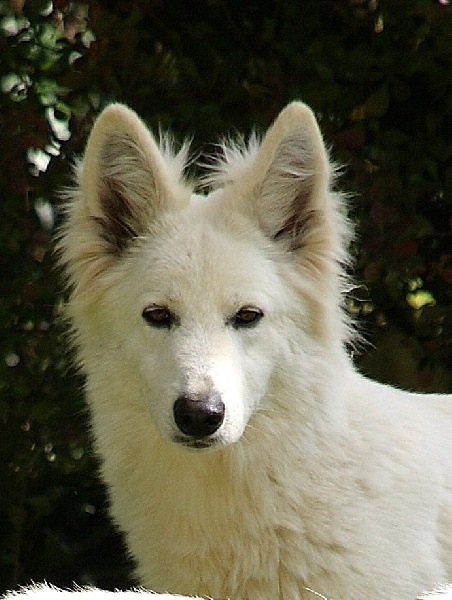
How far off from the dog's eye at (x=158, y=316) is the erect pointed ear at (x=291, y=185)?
0.52 metres

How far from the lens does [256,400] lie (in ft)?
12.8

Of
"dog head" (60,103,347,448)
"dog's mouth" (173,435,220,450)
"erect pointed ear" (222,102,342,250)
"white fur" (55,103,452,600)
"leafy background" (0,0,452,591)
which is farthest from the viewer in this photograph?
"leafy background" (0,0,452,591)

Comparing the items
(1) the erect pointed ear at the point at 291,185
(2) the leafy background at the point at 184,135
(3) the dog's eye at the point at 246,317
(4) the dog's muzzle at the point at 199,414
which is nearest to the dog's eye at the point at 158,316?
(3) the dog's eye at the point at 246,317

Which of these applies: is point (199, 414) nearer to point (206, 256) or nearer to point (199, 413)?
point (199, 413)

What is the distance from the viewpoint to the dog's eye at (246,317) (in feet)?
12.6

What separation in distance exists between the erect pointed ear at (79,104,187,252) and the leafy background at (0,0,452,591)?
1431mm

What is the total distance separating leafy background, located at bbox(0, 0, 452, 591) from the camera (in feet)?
18.8

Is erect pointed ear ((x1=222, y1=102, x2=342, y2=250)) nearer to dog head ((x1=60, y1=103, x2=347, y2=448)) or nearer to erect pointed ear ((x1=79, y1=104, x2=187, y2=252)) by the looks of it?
dog head ((x1=60, y1=103, x2=347, y2=448))

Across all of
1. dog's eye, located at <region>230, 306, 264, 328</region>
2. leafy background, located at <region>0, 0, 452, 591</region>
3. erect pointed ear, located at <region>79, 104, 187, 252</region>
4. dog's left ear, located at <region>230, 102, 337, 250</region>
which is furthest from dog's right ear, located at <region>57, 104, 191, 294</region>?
leafy background, located at <region>0, 0, 452, 591</region>

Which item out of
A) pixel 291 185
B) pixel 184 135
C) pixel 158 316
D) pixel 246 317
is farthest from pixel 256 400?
pixel 184 135

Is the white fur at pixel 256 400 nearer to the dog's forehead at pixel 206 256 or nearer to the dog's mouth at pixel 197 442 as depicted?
the dog's forehead at pixel 206 256

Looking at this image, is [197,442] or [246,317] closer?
[197,442]

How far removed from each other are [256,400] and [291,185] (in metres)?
0.78

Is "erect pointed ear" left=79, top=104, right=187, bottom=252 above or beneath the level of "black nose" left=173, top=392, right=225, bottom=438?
above
